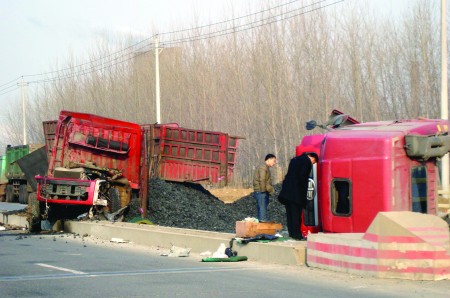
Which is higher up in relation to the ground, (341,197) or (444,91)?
(444,91)

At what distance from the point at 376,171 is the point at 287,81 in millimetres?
43628

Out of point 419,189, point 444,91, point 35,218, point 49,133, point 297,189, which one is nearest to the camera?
point 419,189

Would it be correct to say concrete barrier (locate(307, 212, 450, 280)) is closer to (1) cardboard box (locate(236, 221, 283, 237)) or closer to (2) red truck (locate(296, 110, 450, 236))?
(2) red truck (locate(296, 110, 450, 236))

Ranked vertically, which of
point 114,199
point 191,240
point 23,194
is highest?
point 23,194

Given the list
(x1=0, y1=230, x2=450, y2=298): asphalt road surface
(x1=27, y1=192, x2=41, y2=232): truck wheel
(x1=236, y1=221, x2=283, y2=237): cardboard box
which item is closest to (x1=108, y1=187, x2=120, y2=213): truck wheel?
(x1=27, y1=192, x2=41, y2=232): truck wheel

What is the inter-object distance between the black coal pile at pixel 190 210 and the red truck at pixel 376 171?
29.3ft

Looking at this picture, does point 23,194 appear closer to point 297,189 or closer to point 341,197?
point 297,189

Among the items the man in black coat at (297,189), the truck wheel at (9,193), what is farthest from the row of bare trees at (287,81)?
the man in black coat at (297,189)

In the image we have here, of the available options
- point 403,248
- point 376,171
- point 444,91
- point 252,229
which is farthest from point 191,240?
point 444,91

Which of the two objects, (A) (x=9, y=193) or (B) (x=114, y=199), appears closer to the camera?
(B) (x=114, y=199)

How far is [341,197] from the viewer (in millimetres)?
13914

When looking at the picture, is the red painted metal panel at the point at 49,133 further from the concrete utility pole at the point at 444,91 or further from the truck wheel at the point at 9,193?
the truck wheel at the point at 9,193

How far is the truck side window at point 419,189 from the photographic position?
13.6 meters

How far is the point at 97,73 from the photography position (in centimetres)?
8894
